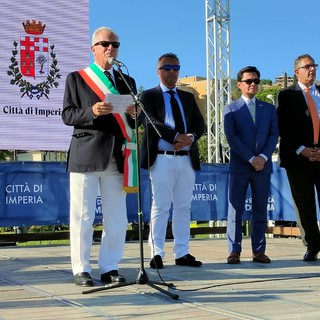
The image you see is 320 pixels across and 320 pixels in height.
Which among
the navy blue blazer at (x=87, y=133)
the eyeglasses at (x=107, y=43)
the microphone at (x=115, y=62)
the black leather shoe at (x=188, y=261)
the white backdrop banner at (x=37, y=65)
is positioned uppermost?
the white backdrop banner at (x=37, y=65)

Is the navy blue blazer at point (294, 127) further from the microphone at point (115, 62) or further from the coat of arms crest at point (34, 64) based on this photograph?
the coat of arms crest at point (34, 64)

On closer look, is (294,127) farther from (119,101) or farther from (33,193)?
(33,193)

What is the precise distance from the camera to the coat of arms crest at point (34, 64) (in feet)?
36.9

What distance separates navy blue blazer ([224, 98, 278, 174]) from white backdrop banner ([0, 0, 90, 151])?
5.59 metres

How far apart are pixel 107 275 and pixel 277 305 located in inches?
59.6

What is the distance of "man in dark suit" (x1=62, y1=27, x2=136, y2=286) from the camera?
4.85 meters

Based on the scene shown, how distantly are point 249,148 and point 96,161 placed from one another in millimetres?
2079

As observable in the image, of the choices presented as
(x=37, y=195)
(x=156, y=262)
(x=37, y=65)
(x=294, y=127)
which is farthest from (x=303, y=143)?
(x=37, y=65)

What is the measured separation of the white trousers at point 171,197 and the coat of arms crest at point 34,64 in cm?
585

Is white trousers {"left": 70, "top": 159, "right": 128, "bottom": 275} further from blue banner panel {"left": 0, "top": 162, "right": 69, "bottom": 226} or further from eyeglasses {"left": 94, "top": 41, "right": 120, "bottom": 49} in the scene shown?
blue banner panel {"left": 0, "top": 162, "right": 69, "bottom": 226}

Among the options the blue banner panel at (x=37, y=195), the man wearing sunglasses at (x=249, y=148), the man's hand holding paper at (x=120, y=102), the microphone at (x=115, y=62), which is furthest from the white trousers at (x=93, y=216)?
the blue banner panel at (x=37, y=195)

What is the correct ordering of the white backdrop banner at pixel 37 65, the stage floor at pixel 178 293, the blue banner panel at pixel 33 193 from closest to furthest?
1. the stage floor at pixel 178 293
2. the blue banner panel at pixel 33 193
3. the white backdrop banner at pixel 37 65

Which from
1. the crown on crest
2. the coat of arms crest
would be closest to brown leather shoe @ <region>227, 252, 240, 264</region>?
the coat of arms crest

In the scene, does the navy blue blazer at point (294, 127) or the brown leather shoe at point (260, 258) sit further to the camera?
the navy blue blazer at point (294, 127)
